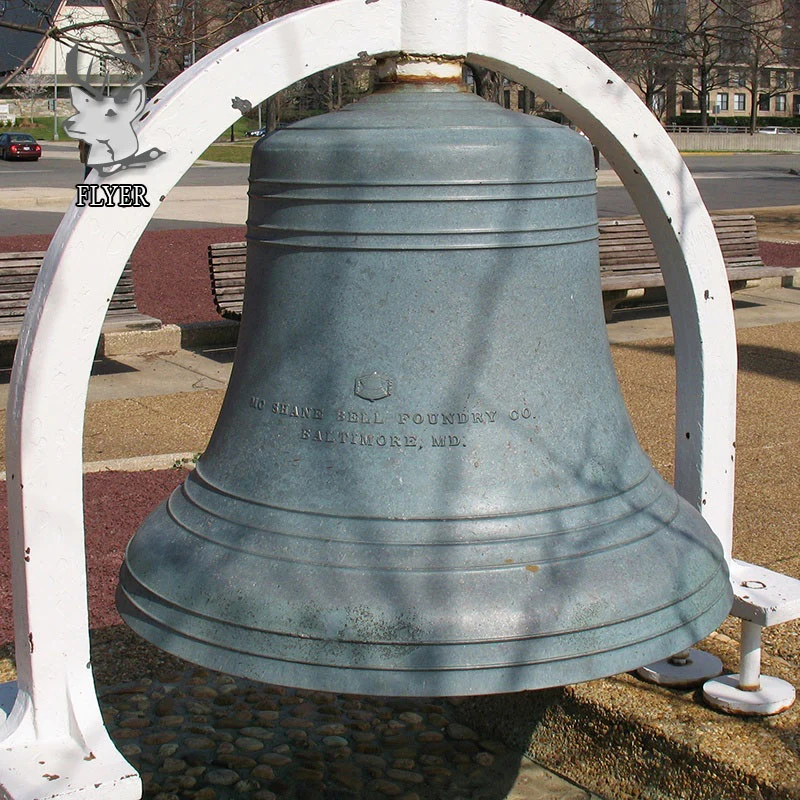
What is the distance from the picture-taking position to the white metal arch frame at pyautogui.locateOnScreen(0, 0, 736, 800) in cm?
194

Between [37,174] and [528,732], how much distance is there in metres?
29.6

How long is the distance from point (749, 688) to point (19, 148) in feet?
121

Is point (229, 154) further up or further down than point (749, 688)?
further up

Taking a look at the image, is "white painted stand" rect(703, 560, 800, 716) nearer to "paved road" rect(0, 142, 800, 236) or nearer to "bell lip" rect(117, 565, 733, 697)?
"bell lip" rect(117, 565, 733, 697)

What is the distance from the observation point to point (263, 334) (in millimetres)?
2191

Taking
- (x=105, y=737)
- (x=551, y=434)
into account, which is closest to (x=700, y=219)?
(x=551, y=434)

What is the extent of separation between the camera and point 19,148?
3669 cm

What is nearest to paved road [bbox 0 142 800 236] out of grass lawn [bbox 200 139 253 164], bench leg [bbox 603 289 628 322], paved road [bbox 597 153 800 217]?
paved road [bbox 597 153 800 217]

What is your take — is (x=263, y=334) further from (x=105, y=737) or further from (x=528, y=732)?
(x=528, y=732)

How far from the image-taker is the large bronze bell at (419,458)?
74.3 inches

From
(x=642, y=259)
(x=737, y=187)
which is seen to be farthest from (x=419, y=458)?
(x=737, y=187)

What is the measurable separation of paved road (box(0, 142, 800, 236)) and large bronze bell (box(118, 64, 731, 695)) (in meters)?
14.9

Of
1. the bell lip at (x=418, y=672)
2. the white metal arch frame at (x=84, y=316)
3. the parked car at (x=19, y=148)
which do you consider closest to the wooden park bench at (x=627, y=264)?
the white metal arch frame at (x=84, y=316)

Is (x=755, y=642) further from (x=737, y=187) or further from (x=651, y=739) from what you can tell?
(x=737, y=187)
